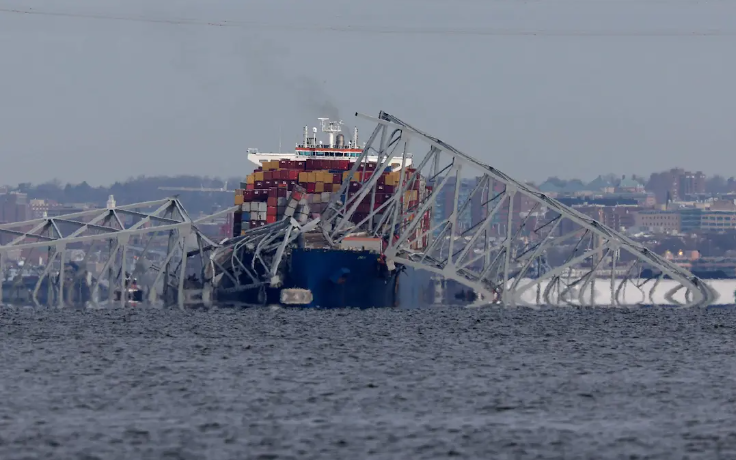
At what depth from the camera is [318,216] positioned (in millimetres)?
126250

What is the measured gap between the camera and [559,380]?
192 ft

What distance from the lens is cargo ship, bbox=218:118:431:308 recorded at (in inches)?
4429

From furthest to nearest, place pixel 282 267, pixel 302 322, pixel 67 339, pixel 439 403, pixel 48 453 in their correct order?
pixel 282 267
pixel 302 322
pixel 67 339
pixel 439 403
pixel 48 453

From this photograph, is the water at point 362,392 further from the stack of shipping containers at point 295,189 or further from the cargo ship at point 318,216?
the stack of shipping containers at point 295,189

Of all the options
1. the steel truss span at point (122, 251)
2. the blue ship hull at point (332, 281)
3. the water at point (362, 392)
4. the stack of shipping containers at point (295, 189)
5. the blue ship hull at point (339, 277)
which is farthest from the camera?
the stack of shipping containers at point (295, 189)

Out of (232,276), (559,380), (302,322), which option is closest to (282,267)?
(232,276)

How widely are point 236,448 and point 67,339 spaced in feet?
128

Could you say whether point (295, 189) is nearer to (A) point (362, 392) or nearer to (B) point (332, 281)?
(B) point (332, 281)

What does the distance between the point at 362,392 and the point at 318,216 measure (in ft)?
238

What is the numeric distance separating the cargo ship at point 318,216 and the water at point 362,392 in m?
21.5

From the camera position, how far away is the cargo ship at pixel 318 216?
369ft

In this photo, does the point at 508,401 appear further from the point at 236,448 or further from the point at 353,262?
the point at 353,262

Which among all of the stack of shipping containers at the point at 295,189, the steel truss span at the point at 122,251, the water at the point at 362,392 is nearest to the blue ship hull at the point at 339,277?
the steel truss span at the point at 122,251

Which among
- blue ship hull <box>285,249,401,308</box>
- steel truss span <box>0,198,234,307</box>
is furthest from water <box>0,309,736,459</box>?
blue ship hull <box>285,249,401,308</box>
